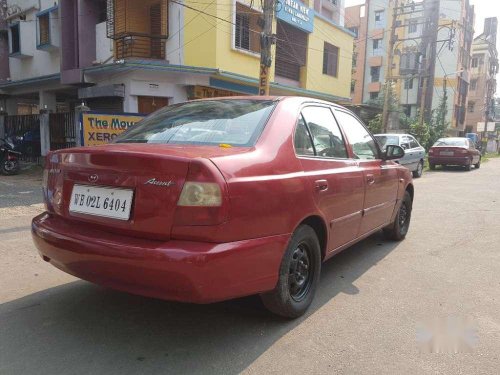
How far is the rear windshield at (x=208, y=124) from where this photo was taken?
292cm

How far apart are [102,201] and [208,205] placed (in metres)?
0.74

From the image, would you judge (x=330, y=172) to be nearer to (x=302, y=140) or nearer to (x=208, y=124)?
(x=302, y=140)

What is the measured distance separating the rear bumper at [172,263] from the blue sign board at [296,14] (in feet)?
45.5

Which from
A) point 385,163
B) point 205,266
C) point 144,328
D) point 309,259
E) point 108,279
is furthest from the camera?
point 385,163

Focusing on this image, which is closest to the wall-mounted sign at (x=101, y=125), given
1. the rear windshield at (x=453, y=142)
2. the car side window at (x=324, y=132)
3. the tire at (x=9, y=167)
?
the tire at (x=9, y=167)

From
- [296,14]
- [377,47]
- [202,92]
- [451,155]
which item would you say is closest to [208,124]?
[202,92]

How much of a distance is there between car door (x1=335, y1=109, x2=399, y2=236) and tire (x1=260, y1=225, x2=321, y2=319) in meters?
0.98

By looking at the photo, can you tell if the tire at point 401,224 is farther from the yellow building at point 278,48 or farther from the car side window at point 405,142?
the car side window at point 405,142

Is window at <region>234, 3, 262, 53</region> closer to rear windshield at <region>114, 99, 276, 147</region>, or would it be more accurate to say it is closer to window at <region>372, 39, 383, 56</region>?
rear windshield at <region>114, 99, 276, 147</region>

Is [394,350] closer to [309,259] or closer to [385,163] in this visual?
[309,259]

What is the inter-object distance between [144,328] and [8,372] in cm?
82

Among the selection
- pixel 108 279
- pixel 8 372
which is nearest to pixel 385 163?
pixel 108 279

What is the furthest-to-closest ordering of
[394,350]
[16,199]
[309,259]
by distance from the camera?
[16,199]
[309,259]
[394,350]

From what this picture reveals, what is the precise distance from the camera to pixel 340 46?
20297 millimetres
